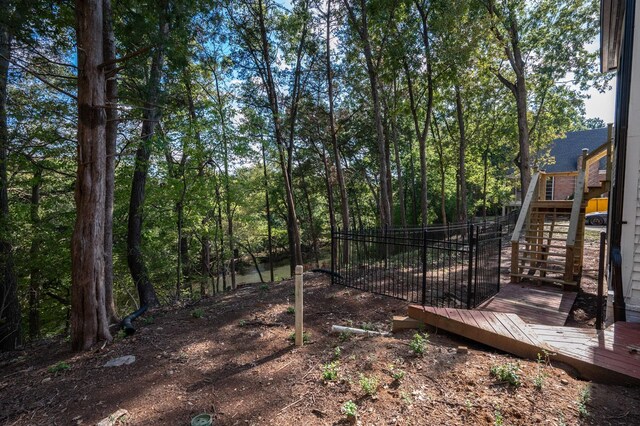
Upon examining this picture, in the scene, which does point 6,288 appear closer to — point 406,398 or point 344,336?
point 344,336

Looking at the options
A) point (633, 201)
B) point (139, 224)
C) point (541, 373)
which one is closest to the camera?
point (541, 373)

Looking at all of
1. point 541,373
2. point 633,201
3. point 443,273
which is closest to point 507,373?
point 541,373

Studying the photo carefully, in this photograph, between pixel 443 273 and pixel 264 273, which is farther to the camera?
pixel 264 273

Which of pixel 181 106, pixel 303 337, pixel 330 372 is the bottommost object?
pixel 303 337

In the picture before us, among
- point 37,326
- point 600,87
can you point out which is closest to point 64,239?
point 37,326

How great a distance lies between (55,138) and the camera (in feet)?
21.2

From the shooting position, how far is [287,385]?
8.98 feet

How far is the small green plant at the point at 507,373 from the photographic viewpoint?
2.36 m

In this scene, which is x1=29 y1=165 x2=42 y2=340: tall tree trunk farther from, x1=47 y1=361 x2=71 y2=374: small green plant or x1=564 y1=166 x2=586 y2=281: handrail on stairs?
x1=564 y1=166 x2=586 y2=281: handrail on stairs

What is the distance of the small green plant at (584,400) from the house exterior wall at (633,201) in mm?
2642

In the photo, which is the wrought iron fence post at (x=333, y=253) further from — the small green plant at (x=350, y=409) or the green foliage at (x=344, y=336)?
the small green plant at (x=350, y=409)

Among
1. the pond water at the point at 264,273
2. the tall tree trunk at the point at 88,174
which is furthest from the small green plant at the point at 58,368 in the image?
the pond water at the point at 264,273

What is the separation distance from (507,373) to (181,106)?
25.7 ft

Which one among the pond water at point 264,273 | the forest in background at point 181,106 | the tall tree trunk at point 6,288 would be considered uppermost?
the forest in background at point 181,106
